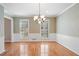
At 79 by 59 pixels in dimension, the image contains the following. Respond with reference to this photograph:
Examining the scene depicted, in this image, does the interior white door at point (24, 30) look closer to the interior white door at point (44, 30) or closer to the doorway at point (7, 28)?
the doorway at point (7, 28)

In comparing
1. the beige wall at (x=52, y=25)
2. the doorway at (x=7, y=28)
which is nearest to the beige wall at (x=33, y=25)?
the beige wall at (x=52, y=25)

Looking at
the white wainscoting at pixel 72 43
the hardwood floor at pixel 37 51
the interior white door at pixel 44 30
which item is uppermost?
the interior white door at pixel 44 30

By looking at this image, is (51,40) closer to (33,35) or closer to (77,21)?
(33,35)

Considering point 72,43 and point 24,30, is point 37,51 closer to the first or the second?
point 72,43

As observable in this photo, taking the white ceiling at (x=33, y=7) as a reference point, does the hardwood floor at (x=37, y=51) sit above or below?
below

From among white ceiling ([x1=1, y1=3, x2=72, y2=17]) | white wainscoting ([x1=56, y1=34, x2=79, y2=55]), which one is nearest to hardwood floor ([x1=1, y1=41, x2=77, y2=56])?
white wainscoting ([x1=56, y1=34, x2=79, y2=55])

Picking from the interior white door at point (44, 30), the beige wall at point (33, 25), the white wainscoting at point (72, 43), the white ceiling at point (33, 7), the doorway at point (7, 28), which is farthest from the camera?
the interior white door at point (44, 30)

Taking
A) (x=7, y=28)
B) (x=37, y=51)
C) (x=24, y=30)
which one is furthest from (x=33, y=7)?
(x=7, y=28)

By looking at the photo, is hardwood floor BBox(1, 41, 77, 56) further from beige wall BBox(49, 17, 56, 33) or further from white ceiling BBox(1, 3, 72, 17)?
beige wall BBox(49, 17, 56, 33)

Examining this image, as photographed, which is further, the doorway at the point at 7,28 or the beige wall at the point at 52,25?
the beige wall at the point at 52,25

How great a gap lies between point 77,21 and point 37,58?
3.56m

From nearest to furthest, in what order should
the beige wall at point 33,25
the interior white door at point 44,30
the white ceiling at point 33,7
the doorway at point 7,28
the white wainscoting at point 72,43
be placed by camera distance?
the white wainscoting at point 72,43 < the white ceiling at point 33,7 < the doorway at point 7,28 < the beige wall at point 33,25 < the interior white door at point 44,30

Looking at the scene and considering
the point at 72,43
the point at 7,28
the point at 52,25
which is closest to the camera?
the point at 72,43

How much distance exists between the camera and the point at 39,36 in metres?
9.10
